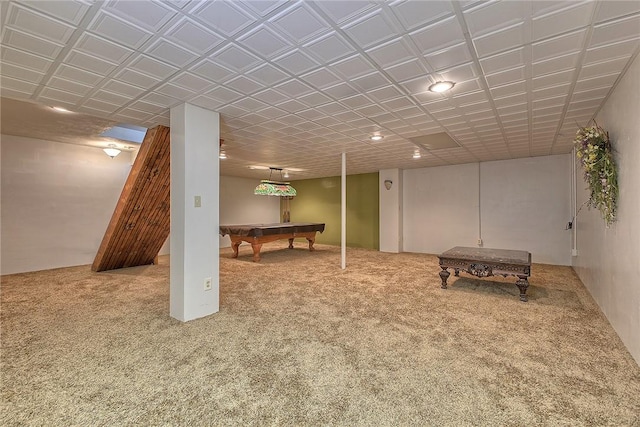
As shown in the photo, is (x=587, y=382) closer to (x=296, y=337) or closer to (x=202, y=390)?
(x=296, y=337)

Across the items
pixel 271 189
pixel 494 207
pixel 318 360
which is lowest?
pixel 318 360

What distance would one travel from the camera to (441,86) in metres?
2.59

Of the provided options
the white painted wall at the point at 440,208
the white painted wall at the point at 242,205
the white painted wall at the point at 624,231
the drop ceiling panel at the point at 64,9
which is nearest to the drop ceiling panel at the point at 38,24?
the drop ceiling panel at the point at 64,9

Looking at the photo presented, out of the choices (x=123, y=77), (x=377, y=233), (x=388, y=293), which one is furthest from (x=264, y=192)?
(x=123, y=77)

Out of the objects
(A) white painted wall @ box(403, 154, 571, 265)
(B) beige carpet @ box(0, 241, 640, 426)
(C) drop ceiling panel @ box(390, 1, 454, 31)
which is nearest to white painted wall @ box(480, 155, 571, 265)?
(A) white painted wall @ box(403, 154, 571, 265)

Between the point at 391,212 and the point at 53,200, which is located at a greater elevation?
the point at 53,200

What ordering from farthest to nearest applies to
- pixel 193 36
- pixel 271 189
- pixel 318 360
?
pixel 271 189 < pixel 318 360 < pixel 193 36

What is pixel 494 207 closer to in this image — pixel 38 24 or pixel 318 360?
pixel 318 360

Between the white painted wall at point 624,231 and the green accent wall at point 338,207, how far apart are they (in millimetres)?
5476

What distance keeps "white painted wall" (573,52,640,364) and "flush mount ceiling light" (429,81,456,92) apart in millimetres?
1265

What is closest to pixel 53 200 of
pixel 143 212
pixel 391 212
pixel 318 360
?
pixel 143 212

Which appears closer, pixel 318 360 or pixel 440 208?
pixel 318 360

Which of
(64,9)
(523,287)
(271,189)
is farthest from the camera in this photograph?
(271,189)

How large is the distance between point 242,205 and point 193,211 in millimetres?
6440
